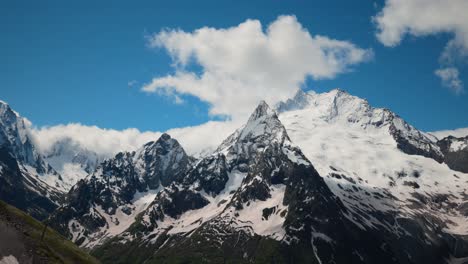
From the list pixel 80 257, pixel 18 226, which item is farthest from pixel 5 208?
pixel 80 257

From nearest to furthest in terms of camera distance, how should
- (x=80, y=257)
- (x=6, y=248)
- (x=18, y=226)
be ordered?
(x=6, y=248)
(x=18, y=226)
(x=80, y=257)

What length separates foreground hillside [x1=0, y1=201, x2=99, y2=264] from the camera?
14362 cm

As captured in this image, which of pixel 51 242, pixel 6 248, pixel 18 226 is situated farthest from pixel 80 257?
pixel 6 248

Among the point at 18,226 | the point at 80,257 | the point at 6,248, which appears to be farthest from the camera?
the point at 80,257

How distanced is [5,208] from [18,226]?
12.6 metres

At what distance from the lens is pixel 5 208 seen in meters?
173

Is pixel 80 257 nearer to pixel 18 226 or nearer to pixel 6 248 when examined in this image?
pixel 18 226

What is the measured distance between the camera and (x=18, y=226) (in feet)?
536

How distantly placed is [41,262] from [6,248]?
949cm

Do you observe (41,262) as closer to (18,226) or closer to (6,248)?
(6,248)

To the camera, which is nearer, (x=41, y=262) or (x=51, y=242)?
(x=41, y=262)

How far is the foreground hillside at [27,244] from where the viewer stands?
→ 471 feet

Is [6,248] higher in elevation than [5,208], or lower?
lower

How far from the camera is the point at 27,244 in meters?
153
